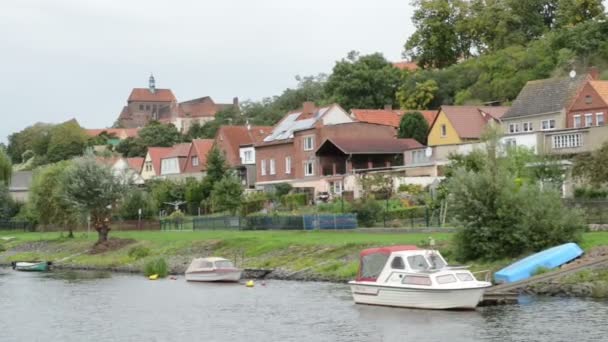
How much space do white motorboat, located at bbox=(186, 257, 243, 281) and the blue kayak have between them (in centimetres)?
1817

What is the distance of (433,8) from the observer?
458 ft

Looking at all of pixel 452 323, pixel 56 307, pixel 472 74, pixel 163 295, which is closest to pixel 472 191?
pixel 452 323

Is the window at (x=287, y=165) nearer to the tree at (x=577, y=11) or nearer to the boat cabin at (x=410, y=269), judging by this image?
the tree at (x=577, y=11)

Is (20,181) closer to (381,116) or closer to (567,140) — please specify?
(381,116)

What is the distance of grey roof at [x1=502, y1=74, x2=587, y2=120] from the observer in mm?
91312

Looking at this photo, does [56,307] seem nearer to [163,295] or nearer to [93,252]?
[163,295]

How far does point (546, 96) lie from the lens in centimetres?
9362

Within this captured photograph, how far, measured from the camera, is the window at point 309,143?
103062mm

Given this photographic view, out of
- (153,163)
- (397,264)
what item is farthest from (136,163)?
(397,264)

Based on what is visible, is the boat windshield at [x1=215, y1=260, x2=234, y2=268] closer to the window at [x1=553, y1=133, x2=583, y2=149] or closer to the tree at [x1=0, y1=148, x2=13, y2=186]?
the window at [x1=553, y1=133, x2=583, y2=149]

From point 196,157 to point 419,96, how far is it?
99.1 feet

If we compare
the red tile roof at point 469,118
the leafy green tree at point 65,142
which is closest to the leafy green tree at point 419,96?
the red tile roof at point 469,118

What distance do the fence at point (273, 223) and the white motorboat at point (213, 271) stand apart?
47.2 ft

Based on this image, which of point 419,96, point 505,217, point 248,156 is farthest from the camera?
point 419,96
